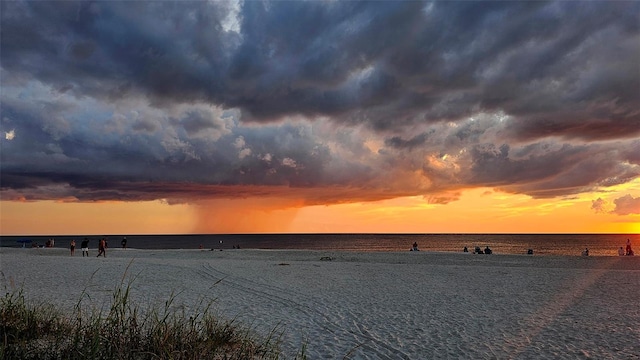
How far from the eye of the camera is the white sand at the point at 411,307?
9211 mm

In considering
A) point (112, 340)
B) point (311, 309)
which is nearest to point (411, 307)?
point (311, 309)

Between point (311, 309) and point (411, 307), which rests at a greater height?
point (311, 309)

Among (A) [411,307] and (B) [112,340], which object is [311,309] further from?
(B) [112,340]

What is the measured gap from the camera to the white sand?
9211 mm

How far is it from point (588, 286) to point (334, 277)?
12.0 metres

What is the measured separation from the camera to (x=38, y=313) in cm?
797

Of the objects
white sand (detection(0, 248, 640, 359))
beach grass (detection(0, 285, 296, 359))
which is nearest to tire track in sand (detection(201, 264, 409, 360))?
white sand (detection(0, 248, 640, 359))

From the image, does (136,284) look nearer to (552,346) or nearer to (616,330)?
(552,346)

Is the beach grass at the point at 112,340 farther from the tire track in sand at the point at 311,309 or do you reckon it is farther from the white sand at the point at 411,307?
the tire track in sand at the point at 311,309

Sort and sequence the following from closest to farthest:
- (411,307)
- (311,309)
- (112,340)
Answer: (112,340)
(311,309)
(411,307)

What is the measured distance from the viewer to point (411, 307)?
14016 mm

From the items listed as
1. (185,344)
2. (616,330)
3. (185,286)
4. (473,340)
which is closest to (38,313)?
(185,344)

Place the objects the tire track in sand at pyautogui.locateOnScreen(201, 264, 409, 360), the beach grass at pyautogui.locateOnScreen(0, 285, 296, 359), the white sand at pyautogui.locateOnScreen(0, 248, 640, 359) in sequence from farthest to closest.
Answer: the white sand at pyautogui.locateOnScreen(0, 248, 640, 359) < the tire track in sand at pyautogui.locateOnScreen(201, 264, 409, 360) < the beach grass at pyautogui.locateOnScreen(0, 285, 296, 359)

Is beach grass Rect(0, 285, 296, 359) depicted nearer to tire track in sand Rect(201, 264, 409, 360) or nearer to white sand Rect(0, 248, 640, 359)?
white sand Rect(0, 248, 640, 359)
